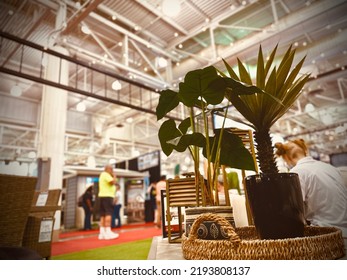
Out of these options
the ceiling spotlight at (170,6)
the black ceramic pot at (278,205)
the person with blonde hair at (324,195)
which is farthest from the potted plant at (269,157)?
the ceiling spotlight at (170,6)

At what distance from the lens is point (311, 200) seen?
155cm

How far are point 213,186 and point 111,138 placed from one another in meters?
10.4

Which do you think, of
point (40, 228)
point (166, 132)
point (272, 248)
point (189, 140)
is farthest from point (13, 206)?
point (272, 248)

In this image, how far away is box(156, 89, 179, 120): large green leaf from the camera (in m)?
1.20

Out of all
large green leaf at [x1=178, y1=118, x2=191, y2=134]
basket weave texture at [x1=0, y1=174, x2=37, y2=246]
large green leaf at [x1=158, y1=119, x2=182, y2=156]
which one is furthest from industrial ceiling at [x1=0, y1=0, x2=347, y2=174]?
large green leaf at [x1=158, y1=119, x2=182, y2=156]

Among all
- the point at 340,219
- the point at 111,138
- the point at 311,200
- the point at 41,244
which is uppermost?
the point at 111,138

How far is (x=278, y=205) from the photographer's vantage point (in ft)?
3.09

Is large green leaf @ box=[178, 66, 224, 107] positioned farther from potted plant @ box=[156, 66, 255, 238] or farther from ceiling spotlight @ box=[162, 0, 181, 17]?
ceiling spotlight @ box=[162, 0, 181, 17]

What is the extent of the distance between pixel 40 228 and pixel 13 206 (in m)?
0.98

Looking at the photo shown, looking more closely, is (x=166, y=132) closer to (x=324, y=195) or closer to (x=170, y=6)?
(x=324, y=195)

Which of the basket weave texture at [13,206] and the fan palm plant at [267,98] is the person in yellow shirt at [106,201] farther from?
the fan palm plant at [267,98]
